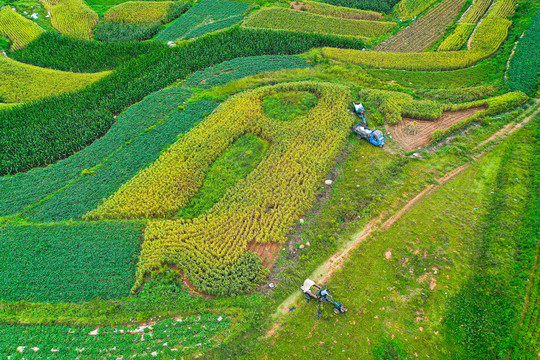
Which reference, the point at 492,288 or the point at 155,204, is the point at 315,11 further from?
the point at 492,288

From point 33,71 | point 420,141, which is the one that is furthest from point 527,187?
point 33,71

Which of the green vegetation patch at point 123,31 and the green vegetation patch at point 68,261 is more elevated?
the green vegetation patch at point 123,31

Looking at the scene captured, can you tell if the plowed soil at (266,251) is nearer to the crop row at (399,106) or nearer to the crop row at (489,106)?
the crop row at (399,106)

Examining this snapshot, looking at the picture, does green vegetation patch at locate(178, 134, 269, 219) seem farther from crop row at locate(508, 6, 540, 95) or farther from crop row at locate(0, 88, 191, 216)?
crop row at locate(508, 6, 540, 95)

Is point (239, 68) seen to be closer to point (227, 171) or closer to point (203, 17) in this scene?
point (227, 171)

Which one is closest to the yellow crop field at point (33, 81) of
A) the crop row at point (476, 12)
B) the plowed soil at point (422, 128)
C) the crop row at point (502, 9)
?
the plowed soil at point (422, 128)
